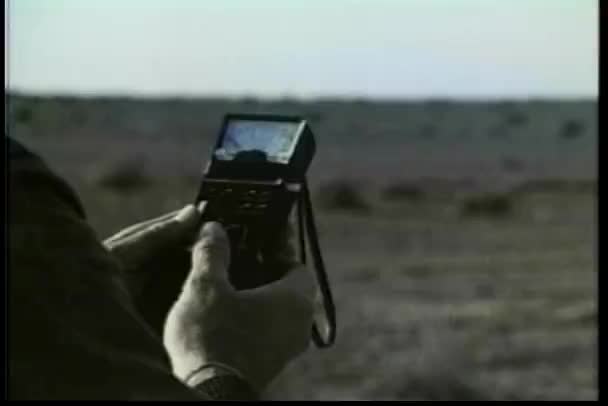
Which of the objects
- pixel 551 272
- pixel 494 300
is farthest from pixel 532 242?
pixel 494 300

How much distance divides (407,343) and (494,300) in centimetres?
184

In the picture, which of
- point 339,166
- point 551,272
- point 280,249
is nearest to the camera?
point 280,249

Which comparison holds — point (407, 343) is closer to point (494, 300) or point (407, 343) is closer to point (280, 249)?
point (494, 300)

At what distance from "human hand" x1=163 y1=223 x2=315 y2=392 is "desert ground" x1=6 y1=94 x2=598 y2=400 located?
209 millimetres

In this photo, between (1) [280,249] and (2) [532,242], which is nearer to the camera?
(1) [280,249]

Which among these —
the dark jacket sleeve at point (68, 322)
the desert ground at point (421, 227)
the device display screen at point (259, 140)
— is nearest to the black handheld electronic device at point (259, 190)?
the device display screen at point (259, 140)

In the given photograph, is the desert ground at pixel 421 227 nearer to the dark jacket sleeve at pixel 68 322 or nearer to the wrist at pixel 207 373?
the wrist at pixel 207 373

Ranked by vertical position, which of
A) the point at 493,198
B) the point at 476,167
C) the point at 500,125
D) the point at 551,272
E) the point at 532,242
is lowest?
the point at 500,125

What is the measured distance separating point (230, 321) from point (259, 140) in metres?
0.33

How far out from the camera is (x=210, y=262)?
4.34 feet

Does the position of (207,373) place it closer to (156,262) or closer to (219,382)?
(219,382)

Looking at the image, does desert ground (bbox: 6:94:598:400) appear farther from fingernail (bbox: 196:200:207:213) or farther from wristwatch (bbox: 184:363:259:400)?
wristwatch (bbox: 184:363:259:400)

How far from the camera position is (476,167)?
2256 centimetres

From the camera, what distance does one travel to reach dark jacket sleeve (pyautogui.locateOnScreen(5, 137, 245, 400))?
0.94 metres
